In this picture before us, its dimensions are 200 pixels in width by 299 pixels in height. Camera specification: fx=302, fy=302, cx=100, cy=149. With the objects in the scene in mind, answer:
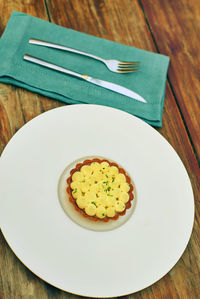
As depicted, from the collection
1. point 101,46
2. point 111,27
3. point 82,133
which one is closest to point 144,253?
point 82,133

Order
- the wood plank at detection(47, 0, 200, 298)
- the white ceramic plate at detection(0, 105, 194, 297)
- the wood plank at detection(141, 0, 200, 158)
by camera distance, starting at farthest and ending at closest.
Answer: the wood plank at detection(141, 0, 200, 158)
the wood plank at detection(47, 0, 200, 298)
the white ceramic plate at detection(0, 105, 194, 297)

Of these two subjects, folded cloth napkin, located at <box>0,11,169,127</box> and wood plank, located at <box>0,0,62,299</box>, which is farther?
folded cloth napkin, located at <box>0,11,169,127</box>

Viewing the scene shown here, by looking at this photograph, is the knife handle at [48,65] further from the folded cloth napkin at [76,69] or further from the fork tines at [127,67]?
the fork tines at [127,67]

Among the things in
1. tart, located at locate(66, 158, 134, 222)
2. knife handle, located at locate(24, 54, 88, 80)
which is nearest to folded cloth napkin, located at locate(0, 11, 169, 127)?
knife handle, located at locate(24, 54, 88, 80)

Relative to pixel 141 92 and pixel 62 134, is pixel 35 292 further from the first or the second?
pixel 141 92

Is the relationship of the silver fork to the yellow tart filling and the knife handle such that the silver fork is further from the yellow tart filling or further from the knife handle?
the yellow tart filling

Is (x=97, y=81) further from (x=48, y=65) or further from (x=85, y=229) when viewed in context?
(x=85, y=229)
